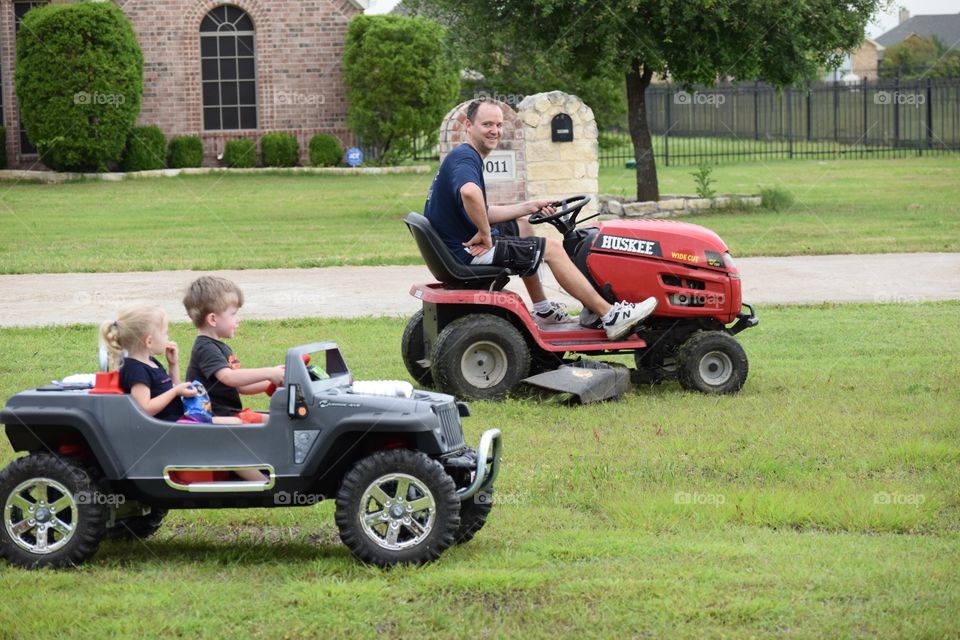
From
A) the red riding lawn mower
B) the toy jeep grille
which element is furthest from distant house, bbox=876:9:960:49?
the toy jeep grille

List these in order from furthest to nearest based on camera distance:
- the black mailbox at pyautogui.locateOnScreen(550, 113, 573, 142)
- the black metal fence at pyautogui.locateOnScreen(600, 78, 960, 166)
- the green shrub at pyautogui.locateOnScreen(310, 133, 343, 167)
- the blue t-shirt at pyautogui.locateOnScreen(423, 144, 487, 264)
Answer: the black metal fence at pyautogui.locateOnScreen(600, 78, 960, 166)
the green shrub at pyautogui.locateOnScreen(310, 133, 343, 167)
the black mailbox at pyautogui.locateOnScreen(550, 113, 573, 142)
the blue t-shirt at pyautogui.locateOnScreen(423, 144, 487, 264)

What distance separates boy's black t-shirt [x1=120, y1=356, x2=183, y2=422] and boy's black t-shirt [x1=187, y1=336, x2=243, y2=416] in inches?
6.7

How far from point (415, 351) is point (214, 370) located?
3549mm

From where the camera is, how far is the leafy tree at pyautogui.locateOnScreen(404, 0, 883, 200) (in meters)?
18.7

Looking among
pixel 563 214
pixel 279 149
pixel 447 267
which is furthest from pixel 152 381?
pixel 279 149

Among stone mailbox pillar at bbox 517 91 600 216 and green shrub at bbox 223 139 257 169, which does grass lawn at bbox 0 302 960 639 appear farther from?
green shrub at bbox 223 139 257 169

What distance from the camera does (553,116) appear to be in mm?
17672

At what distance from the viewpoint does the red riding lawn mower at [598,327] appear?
324 inches

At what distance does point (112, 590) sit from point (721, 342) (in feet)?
15.4

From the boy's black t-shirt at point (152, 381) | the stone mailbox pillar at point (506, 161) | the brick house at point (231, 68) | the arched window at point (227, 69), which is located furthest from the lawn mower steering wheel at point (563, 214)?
the arched window at point (227, 69)

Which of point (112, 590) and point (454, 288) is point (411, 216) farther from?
point (112, 590)

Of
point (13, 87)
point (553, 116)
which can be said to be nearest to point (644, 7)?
point (553, 116)

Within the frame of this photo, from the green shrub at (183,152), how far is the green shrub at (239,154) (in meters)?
0.68

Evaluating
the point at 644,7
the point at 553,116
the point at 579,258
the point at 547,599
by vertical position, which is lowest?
the point at 547,599
